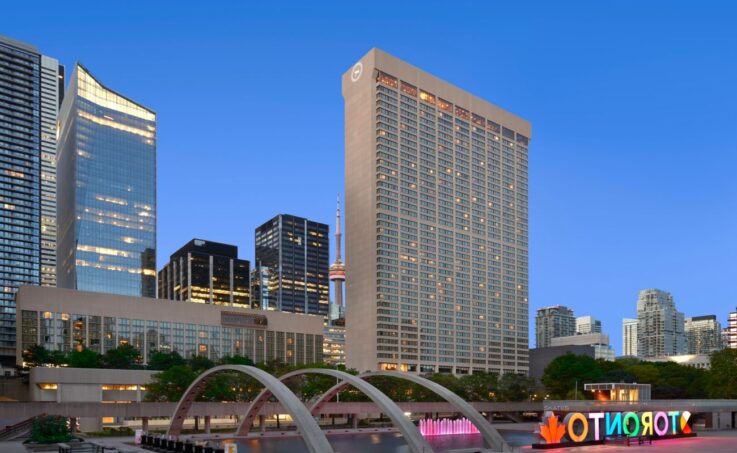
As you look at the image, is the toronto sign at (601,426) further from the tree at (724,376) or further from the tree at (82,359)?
the tree at (82,359)

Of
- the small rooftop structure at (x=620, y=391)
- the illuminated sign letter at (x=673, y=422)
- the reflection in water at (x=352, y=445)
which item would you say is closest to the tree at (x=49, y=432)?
the reflection in water at (x=352, y=445)

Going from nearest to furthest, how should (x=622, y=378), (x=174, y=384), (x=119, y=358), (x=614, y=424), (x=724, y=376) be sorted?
(x=614, y=424) → (x=724, y=376) → (x=174, y=384) → (x=119, y=358) → (x=622, y=378)

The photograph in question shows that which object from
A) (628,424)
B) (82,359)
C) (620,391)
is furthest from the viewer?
(82,359)

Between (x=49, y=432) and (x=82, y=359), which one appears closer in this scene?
(x=49, y=432)

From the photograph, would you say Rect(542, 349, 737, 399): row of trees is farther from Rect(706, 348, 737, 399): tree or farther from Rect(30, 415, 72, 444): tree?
Rect(30, 415, 72, 444): tree

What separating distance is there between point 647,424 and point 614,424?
4852 millimetres

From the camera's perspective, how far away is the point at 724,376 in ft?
367

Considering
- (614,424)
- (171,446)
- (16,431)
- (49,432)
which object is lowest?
(16,431)

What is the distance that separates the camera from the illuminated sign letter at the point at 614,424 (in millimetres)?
62875

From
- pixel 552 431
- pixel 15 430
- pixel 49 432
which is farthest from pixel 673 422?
pixel 15 430

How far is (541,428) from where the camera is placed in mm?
58500

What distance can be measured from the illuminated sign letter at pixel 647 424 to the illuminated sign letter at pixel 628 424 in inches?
35.1

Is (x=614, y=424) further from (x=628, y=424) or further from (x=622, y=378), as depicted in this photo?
(x=622, y=378)

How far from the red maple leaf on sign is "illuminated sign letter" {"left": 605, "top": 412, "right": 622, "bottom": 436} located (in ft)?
18.8
